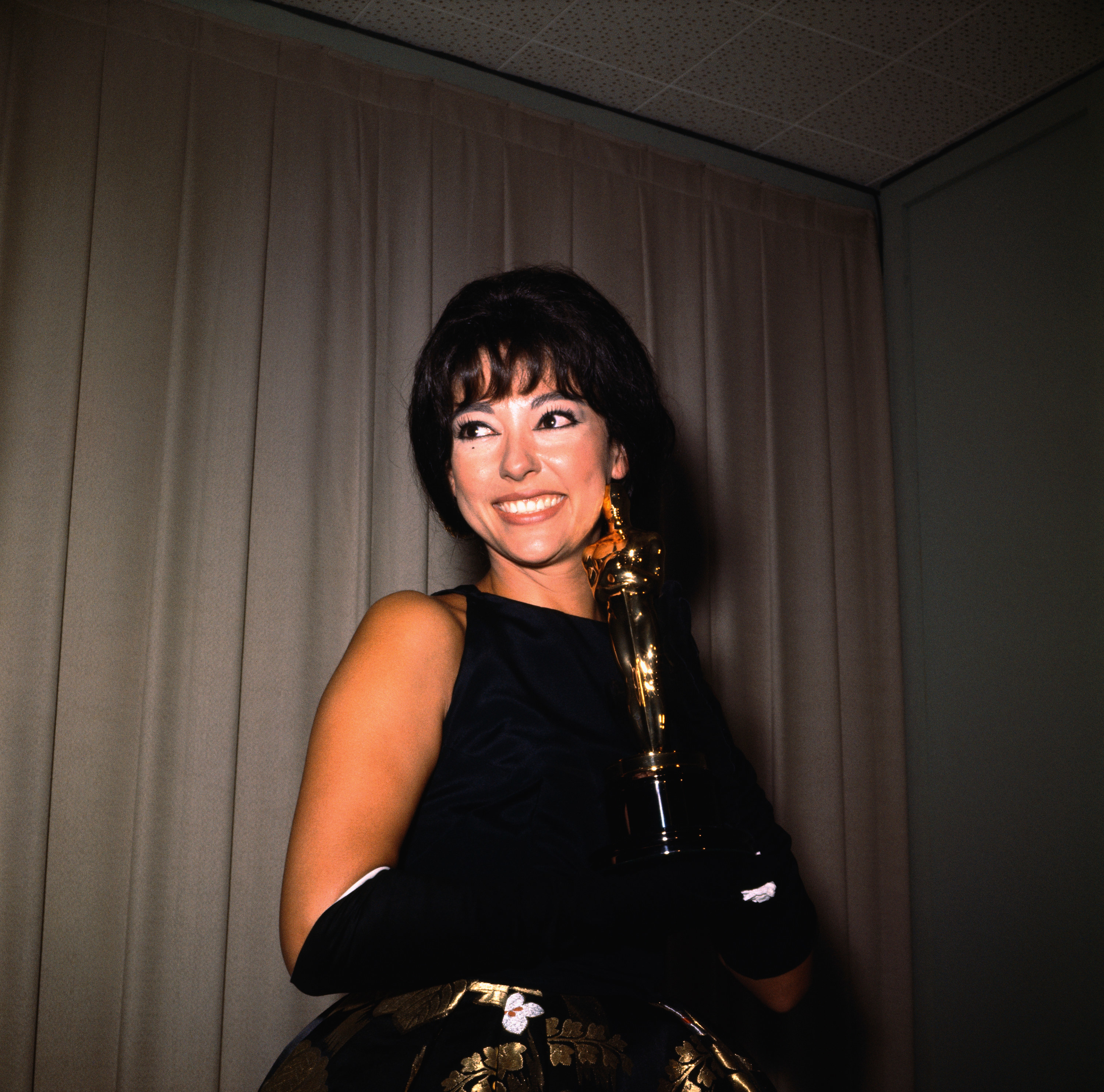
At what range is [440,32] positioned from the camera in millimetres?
2984

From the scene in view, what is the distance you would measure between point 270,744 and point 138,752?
1.04 feet

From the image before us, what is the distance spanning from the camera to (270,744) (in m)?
2.50

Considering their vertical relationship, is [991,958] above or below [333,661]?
below

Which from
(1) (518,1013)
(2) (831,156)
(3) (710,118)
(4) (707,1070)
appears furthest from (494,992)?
(2) (831,156)

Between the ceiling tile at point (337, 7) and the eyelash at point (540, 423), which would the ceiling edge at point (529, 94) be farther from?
the eyelash at point (540, 423)

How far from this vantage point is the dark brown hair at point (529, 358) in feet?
4.77

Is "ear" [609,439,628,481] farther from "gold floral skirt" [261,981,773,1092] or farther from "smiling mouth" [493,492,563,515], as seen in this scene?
Answer: "gold floral skirt" [261,981,773,1092]

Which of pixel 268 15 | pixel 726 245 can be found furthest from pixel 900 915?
pixel 268 15

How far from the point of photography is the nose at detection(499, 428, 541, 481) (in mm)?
1419

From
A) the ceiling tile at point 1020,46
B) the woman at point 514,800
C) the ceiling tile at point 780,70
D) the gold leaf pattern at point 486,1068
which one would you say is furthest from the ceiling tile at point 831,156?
the gold leaf pattern at point 486,1068

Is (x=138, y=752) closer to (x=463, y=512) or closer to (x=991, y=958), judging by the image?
(x=463, y=512)

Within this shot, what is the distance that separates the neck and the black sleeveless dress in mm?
61

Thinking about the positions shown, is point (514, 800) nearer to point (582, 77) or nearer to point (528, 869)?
point (528, 869)

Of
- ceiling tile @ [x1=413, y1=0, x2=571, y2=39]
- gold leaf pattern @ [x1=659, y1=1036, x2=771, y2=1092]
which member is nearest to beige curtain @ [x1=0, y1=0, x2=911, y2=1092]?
ceiling tile @ [x1=413, y1=0, x2=571, y2=39]
